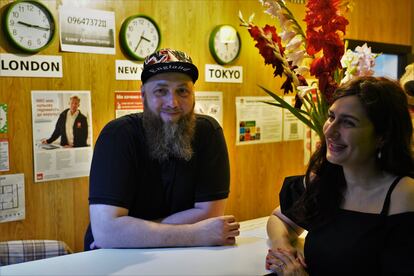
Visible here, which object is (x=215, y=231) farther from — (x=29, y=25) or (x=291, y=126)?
(x=291, y=126)

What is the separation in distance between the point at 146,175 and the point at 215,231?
37 centimetres

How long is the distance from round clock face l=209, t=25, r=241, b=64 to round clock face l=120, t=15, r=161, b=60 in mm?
432

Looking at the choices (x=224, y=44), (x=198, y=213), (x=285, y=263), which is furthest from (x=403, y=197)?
(x=224, y=44)

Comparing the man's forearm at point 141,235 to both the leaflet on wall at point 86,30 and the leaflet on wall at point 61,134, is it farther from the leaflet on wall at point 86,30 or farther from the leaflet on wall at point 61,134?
the leaflet on wall at point 86,30

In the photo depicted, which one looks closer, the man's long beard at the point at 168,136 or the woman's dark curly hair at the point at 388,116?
the woman's dark curly hair at the point at 388,116

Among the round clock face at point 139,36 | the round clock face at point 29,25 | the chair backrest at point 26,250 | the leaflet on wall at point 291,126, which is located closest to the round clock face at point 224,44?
the round clock face at point 139,36

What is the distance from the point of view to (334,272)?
4.39ft

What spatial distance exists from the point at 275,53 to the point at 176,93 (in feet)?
1.65

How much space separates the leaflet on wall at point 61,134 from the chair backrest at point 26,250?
0.43m

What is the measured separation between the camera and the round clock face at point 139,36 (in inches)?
98.3

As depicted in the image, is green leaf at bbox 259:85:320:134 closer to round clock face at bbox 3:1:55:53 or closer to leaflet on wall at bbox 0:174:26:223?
round clock face at bbox 3:1:55:53

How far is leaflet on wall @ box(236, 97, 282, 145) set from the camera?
10.2 feet

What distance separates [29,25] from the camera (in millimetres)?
2154

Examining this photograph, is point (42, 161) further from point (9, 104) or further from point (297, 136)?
point (297, 136)
